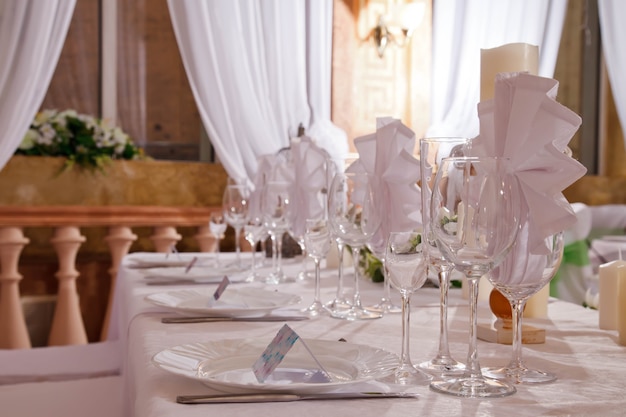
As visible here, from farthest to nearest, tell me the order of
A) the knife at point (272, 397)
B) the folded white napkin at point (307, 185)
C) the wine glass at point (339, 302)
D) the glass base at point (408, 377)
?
the folded white napkin at point (307, 185), the wine glass at point (339, 302), the glass base at point (408, 377), the knife at point (272, 397)

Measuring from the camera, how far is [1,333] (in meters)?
3.19

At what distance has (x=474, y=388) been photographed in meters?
0.77

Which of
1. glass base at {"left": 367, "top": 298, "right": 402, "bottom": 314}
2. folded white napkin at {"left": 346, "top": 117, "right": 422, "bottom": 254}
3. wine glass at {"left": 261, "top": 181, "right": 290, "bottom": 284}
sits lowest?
glass base at {"left": 367, "top": 298, "right": 402, "bottom": 314}

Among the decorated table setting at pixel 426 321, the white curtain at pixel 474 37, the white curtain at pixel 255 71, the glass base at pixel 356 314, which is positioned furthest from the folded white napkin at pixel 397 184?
the white curtain at pixel 474 37

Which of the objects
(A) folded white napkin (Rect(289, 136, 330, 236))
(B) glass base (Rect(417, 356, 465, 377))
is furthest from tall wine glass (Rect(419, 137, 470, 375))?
(A) folded white napkin (Rect(289, 136, 330, 236))

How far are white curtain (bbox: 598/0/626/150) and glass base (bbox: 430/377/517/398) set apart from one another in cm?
395

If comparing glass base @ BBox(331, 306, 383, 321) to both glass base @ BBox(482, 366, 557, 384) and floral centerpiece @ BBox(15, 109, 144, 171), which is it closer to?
glass base @ BBox(482, 366, 557, 384)

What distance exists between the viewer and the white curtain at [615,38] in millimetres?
4242

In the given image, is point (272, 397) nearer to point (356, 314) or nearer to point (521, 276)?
point (521, 276)

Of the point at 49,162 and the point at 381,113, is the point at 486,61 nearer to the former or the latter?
the point at 49,162

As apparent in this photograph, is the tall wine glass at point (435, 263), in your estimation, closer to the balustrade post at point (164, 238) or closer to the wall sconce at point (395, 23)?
the balustrade post at point (164, 238)

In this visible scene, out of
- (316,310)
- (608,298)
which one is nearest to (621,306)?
(608,298)

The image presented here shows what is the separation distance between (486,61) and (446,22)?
3.10 m

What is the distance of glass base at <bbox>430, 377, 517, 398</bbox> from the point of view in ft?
2.51
